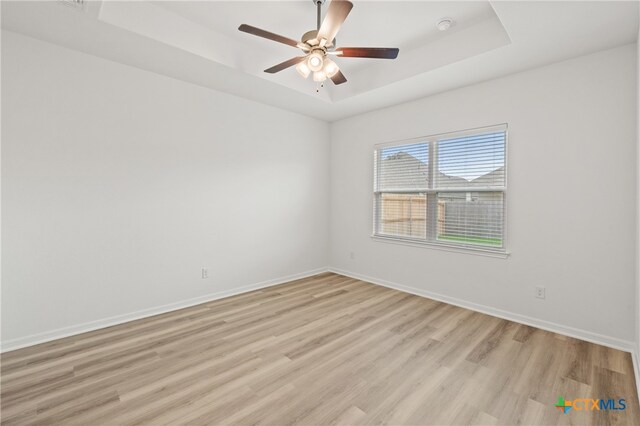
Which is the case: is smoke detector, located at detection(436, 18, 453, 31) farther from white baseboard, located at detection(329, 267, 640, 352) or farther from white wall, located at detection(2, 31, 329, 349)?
white baseboard, located at detection(329, 267, 640, 352)

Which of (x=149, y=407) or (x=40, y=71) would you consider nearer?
(x=149, y=407)

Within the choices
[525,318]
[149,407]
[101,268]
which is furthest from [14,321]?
[525,318]

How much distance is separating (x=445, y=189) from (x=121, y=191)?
370 centimetres

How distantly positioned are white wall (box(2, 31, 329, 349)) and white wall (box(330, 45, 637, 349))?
2549 mm

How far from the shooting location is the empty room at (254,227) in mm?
2043

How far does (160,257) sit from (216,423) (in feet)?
7.08

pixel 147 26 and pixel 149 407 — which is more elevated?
pixel 147 26

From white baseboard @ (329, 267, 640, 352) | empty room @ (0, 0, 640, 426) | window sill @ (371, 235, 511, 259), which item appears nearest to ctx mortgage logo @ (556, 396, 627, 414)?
empty room @ (0, 0, 640, 426)

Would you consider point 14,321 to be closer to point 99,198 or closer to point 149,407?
point 99,198

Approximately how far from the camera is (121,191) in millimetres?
3072

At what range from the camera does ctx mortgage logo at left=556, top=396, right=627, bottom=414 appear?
184 centimetres

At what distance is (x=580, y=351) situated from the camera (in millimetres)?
2525

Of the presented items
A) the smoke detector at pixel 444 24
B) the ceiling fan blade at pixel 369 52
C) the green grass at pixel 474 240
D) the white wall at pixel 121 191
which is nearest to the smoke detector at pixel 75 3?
the white wall at pixel 121 191

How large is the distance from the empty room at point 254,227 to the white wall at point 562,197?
0.02 m
